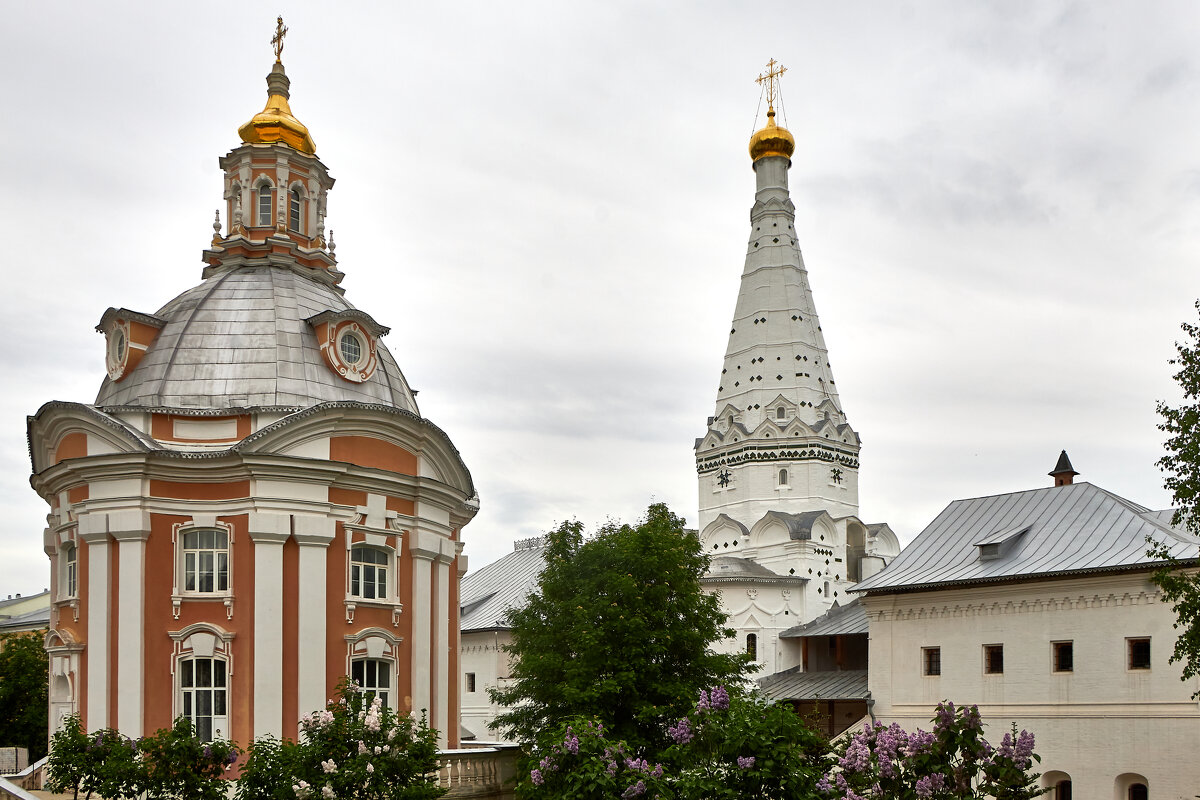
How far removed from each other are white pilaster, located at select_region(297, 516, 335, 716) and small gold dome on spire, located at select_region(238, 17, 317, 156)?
11502mm

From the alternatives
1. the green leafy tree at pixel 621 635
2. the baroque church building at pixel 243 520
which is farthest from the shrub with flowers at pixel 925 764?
the baroque church building at pixel 243 520

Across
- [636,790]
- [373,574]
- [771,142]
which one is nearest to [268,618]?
[373,574]

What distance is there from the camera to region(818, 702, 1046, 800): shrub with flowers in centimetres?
1573

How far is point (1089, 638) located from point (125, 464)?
83.3 feet

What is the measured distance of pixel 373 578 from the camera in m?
26.4

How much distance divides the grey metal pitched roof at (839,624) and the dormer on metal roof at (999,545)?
20.5 ft

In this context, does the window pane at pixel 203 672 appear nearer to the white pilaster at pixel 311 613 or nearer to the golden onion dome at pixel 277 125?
the white pilaster at pixel 311 613

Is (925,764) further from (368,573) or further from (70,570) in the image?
(70,570)

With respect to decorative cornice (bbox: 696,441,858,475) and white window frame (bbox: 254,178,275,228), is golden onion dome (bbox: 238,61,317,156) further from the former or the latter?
decorative cornice (bbox: 696,441,858,475)

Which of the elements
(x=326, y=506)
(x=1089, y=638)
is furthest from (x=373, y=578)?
(x=1089, y=638)

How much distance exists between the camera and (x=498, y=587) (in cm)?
5931

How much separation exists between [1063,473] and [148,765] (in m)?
33.9

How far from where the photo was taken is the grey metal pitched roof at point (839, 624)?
4266 centimetres

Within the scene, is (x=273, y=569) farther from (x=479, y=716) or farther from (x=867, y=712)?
(x=479, y=716)
